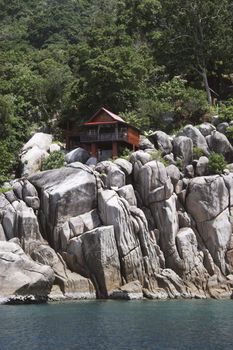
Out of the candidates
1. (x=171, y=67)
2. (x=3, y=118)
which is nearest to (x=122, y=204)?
(x=3, y=118)

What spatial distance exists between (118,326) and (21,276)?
1298cm

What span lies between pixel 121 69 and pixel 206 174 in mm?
17183

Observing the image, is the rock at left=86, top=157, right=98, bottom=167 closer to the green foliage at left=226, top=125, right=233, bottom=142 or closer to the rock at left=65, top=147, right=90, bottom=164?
the rock at left=65, top=147, right=90, bottom=164

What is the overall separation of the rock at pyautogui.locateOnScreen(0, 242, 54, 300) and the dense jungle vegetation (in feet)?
49.1

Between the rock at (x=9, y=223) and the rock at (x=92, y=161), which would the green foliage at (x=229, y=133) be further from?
the rock at (x=9, y=223)

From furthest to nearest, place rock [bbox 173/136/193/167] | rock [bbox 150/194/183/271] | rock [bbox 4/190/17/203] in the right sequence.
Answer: rock [bbox 173/136/193/167], rock [bbox 4/190/17/203], rock [bbox 150/194/183/271]

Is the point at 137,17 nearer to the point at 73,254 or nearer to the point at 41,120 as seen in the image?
the point at 41,120

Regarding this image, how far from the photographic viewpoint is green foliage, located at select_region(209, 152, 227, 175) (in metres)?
53.3

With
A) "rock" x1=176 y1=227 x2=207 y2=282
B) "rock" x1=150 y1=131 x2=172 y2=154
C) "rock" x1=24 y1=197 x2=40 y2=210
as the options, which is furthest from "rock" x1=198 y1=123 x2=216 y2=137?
"rock" x1=24 y1=197 x2=40 y2=210

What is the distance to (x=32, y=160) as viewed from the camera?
2288 inches

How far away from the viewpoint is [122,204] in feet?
162

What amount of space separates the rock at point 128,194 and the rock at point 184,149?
26.0 feet

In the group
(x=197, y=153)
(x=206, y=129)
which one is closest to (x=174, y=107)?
(x=206, y=129)

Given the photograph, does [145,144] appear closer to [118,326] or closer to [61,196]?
[61,196]
